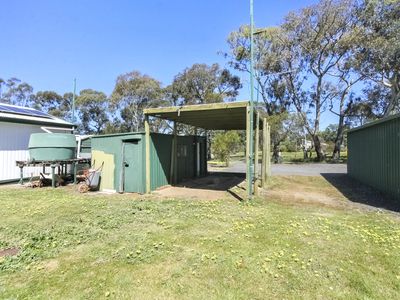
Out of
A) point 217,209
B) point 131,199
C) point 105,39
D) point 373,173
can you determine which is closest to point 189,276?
point 217,209

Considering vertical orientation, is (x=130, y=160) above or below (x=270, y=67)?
below

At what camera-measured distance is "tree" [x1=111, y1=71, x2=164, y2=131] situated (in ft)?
108

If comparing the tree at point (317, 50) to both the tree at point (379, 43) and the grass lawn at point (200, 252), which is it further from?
the grass lawn at point (200, 252)

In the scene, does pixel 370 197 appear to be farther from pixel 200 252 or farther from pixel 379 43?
pixel 379 43

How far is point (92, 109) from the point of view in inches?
1551

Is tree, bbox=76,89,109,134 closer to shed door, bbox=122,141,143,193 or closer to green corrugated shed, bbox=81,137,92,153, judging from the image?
green corrugated shed, bbox=81,137,92,153

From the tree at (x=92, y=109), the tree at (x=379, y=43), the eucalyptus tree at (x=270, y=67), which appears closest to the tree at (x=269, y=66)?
the eucalyptus tree at (x=270, y=67)

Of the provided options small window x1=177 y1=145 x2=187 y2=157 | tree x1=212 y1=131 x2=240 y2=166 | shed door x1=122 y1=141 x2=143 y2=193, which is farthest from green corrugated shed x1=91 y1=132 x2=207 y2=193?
tree x1=212 y1=131 x2=240 y2=166

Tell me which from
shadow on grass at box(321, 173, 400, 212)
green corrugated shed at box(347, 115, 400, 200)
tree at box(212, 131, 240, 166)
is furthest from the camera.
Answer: tree at box(212, 131, 240, 166)

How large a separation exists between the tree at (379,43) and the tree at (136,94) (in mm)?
20851

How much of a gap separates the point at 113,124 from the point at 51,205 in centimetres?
3415

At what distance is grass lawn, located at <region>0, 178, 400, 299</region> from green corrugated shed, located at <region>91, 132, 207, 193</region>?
2312 mm

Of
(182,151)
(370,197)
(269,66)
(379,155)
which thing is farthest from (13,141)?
(269,66)

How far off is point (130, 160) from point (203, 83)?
24.3 meters
